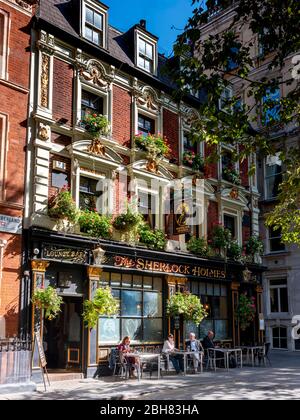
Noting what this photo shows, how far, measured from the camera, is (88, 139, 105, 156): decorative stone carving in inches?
724

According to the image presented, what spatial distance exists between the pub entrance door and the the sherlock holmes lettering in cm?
221

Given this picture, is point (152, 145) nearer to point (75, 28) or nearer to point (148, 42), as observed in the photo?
point (148, 42)

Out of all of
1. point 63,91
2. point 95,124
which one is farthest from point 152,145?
point 63,91

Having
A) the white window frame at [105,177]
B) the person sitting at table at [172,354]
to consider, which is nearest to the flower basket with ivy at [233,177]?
the white window frame at [105,177]

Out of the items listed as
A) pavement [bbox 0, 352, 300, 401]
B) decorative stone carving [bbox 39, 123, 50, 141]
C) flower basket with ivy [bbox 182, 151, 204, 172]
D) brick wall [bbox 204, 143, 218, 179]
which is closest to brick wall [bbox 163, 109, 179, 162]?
flower basket with ivy [bbox 182, 151, 204, 172]

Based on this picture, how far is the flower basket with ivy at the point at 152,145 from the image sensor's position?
67.1ft

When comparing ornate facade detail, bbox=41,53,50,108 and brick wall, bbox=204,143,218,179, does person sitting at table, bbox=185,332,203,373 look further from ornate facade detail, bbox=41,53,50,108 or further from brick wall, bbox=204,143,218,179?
ornate facade detail, bbox=41,53,50,108

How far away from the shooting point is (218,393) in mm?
13719

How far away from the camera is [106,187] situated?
1889cm

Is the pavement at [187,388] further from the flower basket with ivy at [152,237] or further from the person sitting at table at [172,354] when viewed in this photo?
the flower basket with ivy at [152,237]

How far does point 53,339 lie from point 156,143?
857 centimetres

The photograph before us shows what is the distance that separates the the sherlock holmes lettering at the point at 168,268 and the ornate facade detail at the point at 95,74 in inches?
259

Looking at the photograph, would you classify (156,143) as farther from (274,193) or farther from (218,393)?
(274,193)

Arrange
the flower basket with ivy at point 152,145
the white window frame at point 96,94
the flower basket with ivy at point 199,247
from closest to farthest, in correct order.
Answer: the white window frame at point 96,94 < the flower basket with ivy at point 152,145 < the flower basket with ivy at point 199,247
